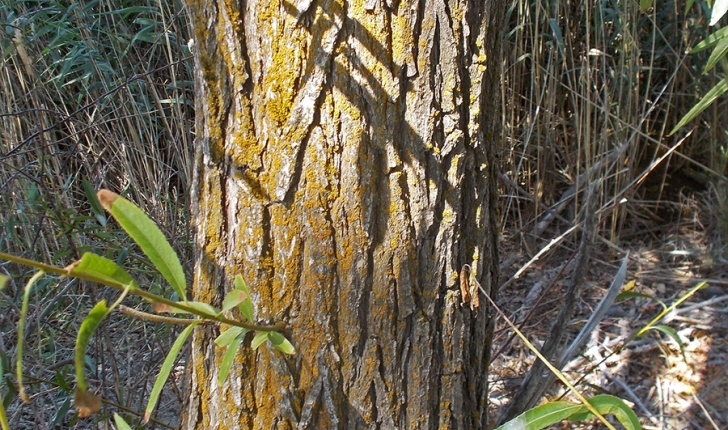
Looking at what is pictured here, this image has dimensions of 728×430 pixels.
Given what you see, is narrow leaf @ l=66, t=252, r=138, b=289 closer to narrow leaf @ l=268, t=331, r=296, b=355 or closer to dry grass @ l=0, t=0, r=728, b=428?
narrow leaf @ l=268, t=331, r=296, b=355

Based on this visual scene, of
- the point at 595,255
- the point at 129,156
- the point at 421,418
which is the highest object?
the point at 129,156

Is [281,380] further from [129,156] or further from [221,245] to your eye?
[129,156]

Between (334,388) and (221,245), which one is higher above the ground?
(221,245)

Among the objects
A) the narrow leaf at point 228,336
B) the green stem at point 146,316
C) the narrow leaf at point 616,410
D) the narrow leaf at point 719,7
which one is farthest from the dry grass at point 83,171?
the narrow leaf at point 719,7

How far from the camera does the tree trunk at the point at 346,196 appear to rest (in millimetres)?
867

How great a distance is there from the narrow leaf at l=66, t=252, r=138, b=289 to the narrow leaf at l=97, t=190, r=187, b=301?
0.05 meters

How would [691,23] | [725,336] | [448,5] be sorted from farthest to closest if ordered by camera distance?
[691,23], [725,336], [448,5]

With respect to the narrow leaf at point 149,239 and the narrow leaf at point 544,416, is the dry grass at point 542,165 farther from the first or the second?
the narrow leaf at point 149,239

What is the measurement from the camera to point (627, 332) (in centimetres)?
209

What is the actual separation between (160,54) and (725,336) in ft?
7.68

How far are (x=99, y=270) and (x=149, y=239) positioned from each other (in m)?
0.10

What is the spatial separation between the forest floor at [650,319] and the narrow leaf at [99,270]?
1.13m

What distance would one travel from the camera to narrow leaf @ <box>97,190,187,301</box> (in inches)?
26.5

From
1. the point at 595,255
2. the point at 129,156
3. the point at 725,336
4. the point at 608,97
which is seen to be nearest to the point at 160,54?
the point at 129,156
